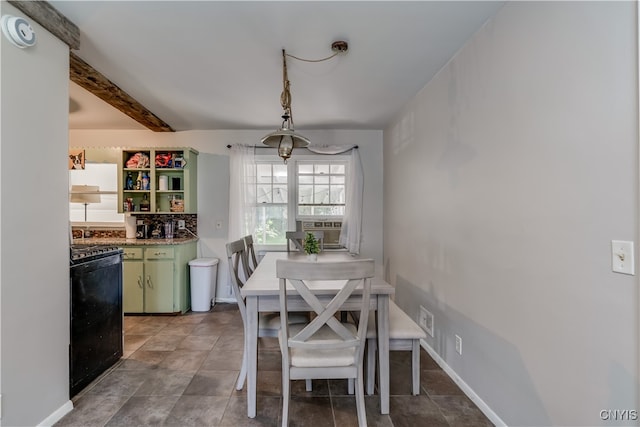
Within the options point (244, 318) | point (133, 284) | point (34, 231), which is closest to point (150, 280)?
point (133, 284)

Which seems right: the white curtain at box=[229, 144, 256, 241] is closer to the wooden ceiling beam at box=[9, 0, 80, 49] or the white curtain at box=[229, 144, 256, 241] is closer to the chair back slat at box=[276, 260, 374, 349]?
the wooden ceiling beam at box=[9, 0, 80, 49]

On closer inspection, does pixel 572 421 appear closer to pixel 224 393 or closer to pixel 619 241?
pixel 619 241

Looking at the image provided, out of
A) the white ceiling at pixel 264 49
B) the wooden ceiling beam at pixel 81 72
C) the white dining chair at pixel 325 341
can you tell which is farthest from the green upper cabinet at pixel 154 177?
the white dining chair at pixel 325 341

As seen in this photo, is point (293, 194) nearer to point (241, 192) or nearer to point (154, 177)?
point (241, 192)

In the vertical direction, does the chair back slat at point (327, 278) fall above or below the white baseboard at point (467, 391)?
above

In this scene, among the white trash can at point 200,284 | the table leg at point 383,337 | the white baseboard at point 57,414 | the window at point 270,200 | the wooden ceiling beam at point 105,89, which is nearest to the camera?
the white baseboard at point 57,414

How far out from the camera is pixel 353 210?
4.14 metres

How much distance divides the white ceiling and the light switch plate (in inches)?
56.8

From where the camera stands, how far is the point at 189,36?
1980 mm

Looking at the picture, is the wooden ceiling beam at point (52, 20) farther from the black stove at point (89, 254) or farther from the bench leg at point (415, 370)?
the bench leg at point (415, 370)

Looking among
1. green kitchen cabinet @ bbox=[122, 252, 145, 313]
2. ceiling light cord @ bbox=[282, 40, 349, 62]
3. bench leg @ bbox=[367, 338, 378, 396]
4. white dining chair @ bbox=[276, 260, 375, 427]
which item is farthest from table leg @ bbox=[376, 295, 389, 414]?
green kitchen cabinet @ bbox=[122, 252, 145, 313]

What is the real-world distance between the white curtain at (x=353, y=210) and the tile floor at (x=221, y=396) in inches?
68.6

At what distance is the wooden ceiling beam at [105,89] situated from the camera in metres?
2.32

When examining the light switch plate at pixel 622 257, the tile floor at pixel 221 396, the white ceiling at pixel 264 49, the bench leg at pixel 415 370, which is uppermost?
the white ceiling at pixel 264 49
